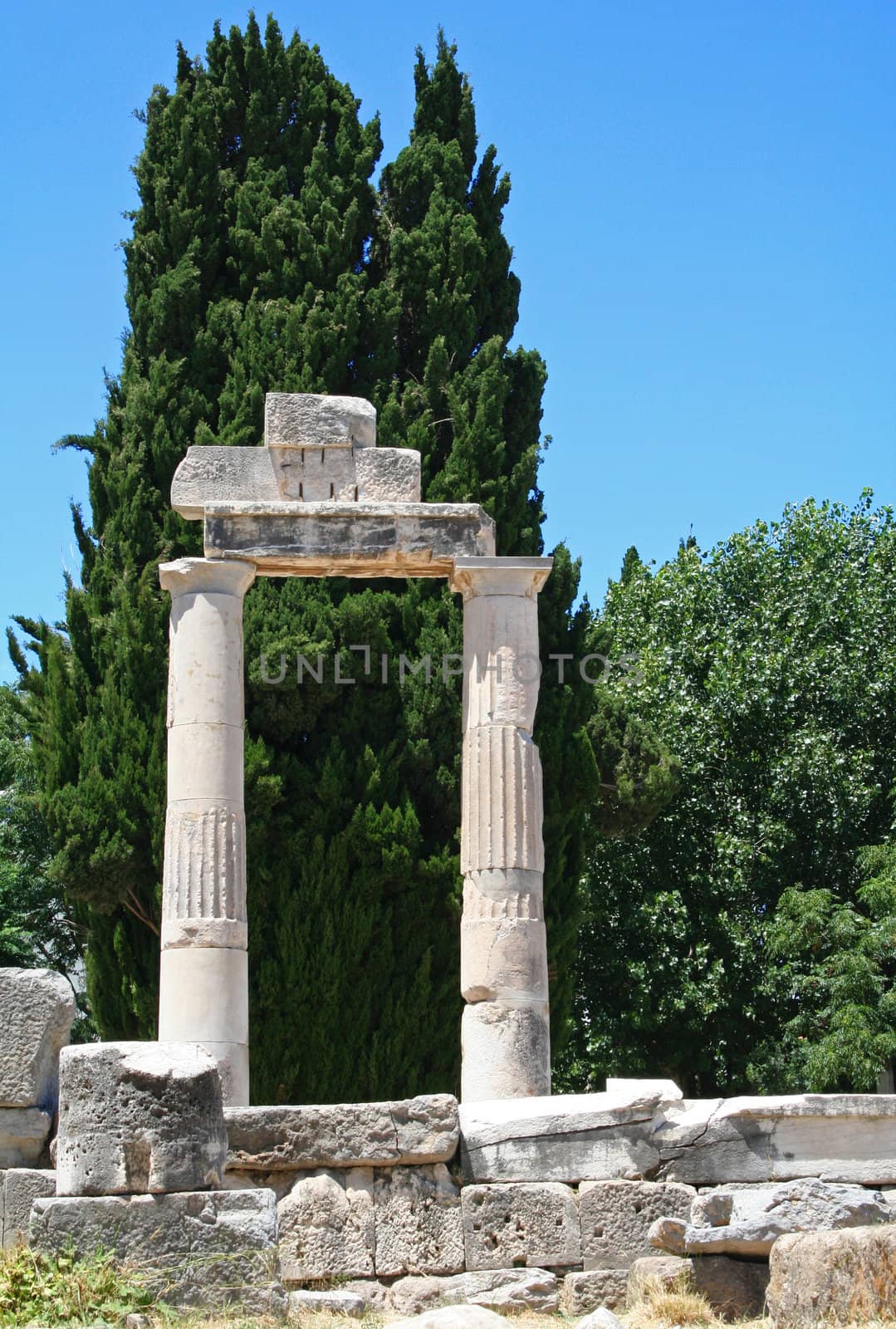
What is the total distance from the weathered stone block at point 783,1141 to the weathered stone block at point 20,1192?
3.85m

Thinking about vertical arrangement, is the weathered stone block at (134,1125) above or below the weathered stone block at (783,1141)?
above

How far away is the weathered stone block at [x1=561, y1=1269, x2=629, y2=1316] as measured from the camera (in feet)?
33.9

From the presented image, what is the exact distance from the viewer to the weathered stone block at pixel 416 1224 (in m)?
10.7

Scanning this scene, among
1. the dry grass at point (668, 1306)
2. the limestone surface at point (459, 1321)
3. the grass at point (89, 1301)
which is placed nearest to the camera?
the limestone surface at point (459, 1321)

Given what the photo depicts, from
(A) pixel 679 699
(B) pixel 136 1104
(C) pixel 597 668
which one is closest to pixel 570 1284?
(B) pixel 136 1104

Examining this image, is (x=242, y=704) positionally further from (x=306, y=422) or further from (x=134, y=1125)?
(x=134, y=1125)

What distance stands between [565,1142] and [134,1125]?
10.6 feet

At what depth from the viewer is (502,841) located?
15.6m

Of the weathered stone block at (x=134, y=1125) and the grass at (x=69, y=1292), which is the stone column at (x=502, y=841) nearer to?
the weathered stone block at (x=134, y=1125)

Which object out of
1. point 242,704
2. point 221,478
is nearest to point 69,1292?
point 242,704

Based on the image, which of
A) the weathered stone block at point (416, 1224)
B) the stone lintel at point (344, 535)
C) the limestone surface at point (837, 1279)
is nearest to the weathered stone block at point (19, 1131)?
the weathered stone block at point (416, 1224)

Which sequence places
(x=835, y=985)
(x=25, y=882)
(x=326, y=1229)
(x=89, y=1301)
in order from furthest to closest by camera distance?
(x=25, y=882), (x=835, y=985), (x=326, y=1229), (x=89, y=1301)

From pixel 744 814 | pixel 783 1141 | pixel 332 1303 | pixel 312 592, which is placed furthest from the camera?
pixel 744 814

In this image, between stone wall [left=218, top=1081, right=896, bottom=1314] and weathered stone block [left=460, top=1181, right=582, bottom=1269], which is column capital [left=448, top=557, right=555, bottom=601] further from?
weathered stone block [left=460, top=1181, right=582, bottom=1269]
